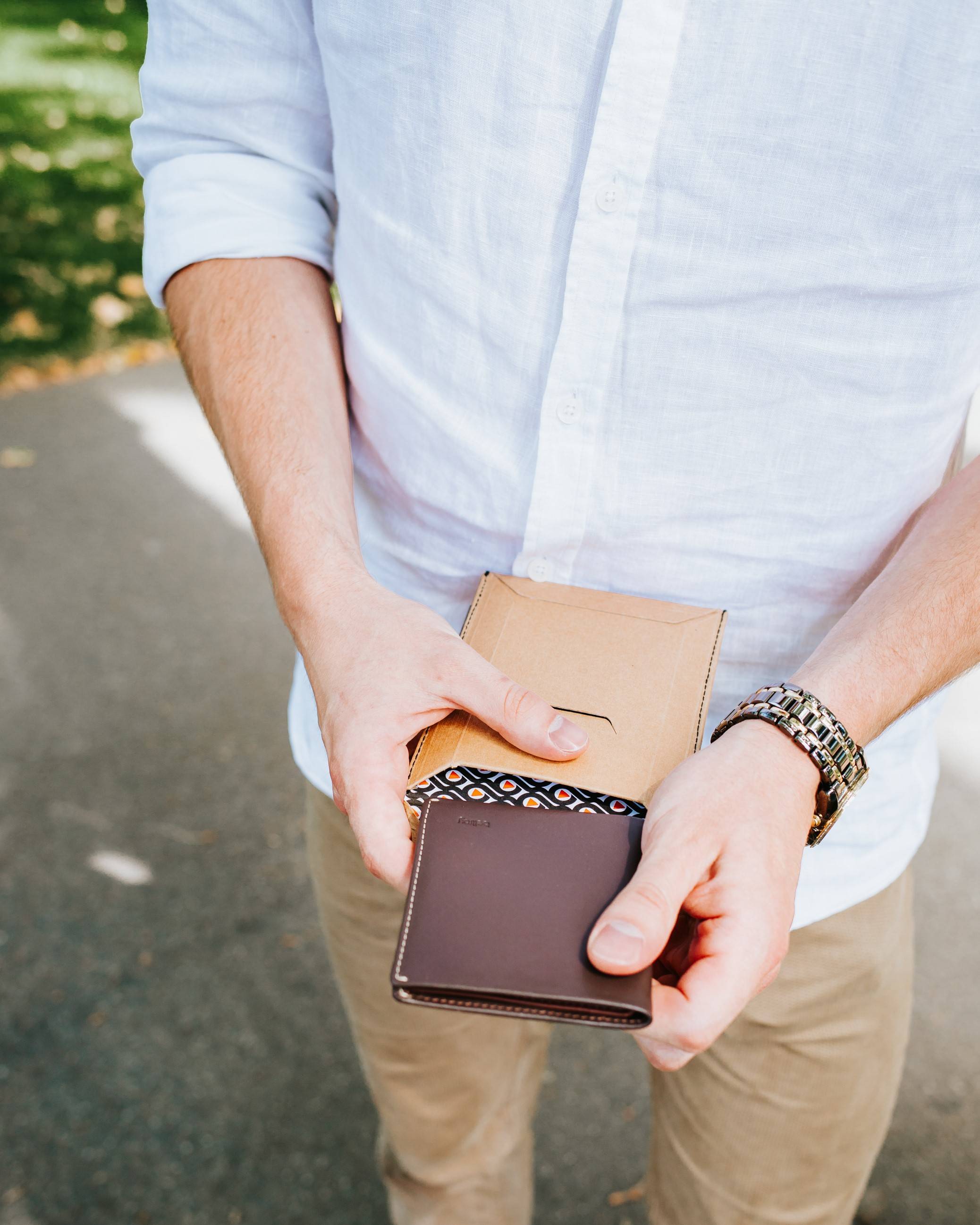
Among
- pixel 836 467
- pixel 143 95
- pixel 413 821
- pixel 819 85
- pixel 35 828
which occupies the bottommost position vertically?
pixel 35 828

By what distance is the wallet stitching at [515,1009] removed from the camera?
81 cm

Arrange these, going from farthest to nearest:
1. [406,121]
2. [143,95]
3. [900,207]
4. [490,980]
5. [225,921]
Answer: [225,921] → [143,95] → [406,121] → [900,207] → [490,980]

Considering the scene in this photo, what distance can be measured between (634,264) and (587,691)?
1.33 feet

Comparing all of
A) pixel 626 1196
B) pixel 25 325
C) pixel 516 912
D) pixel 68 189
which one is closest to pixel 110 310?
pixel 25 325

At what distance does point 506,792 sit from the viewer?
964 mm

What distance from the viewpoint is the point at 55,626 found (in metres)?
3.25

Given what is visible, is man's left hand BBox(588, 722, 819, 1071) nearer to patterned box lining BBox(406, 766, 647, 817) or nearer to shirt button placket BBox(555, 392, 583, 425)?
patterned box lining BBox(406, 766, 647, 817)

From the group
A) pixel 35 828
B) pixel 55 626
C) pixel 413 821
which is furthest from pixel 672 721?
pixel 55 626

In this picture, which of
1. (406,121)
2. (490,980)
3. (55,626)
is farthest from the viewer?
(55,626)

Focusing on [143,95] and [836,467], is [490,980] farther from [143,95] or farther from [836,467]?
[143,95]

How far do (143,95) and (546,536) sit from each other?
0.73 m

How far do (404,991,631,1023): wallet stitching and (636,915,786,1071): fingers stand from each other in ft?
0.13

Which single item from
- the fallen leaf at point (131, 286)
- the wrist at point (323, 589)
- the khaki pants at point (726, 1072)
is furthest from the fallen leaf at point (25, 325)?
the wrist at point (323, 589)

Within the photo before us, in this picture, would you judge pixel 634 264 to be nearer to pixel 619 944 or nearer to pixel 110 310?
pixel 619 944
